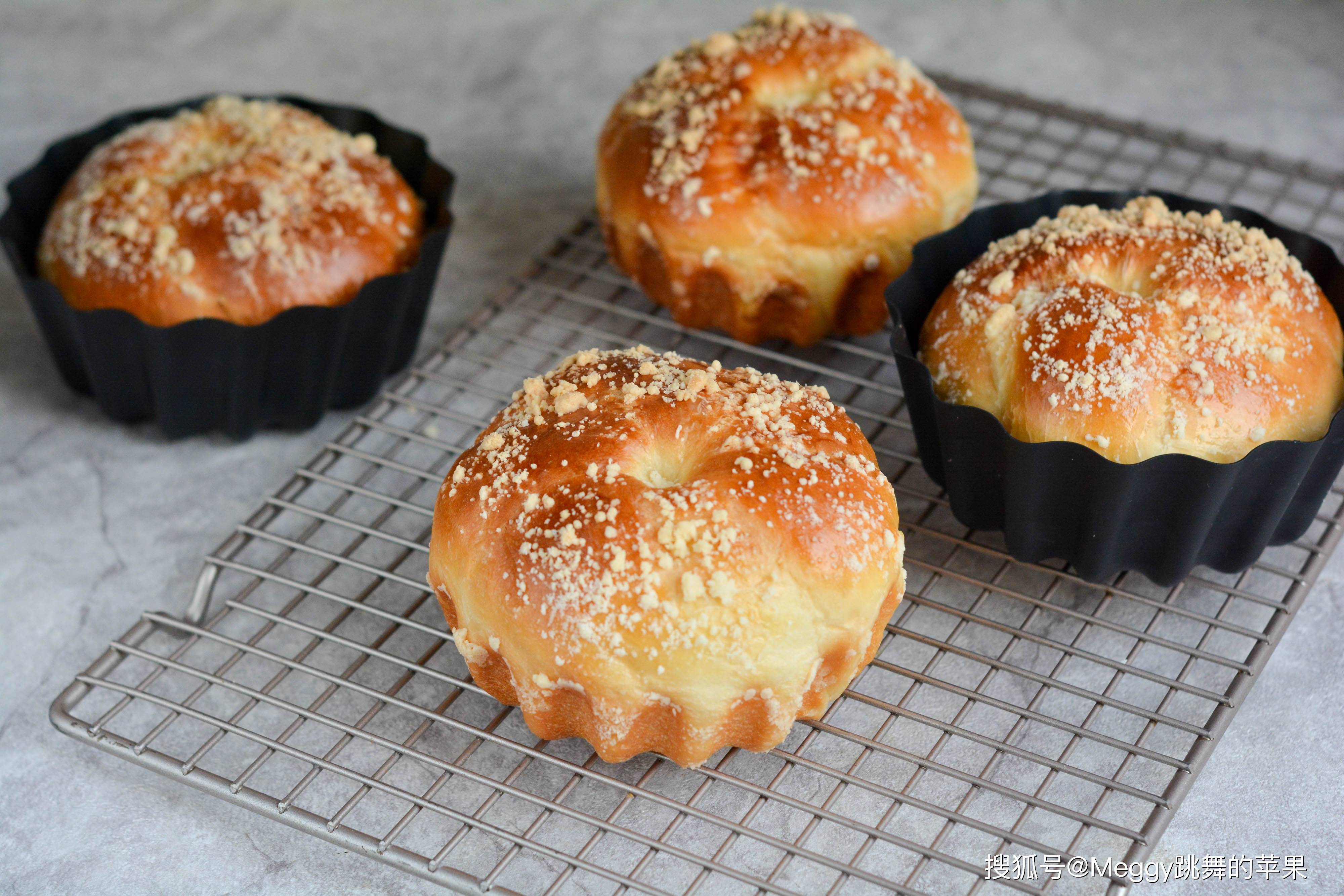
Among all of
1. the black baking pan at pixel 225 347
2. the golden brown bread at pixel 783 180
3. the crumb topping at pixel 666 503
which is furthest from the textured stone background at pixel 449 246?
the golden brown bread at pixel 783 180

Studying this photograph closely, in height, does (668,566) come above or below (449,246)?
above

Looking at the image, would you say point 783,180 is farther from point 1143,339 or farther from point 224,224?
point 224,224

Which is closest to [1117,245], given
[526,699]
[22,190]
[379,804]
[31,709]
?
[526,699]

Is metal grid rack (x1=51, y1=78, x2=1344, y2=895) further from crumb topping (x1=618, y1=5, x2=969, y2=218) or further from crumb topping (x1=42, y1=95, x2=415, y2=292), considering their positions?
crumb topping (x1=618, y1=5, x2=969, y2=218)

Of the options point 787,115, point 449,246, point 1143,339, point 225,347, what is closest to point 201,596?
point 225,347

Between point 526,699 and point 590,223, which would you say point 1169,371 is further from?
point 590,223

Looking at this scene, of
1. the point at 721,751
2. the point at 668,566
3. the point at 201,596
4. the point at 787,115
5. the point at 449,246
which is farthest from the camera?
the point at 449,246

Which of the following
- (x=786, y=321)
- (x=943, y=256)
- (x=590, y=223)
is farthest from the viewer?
(x=590, y=223)

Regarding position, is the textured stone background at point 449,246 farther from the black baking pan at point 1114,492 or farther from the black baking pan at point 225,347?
the black baking pan at point 1114,492
